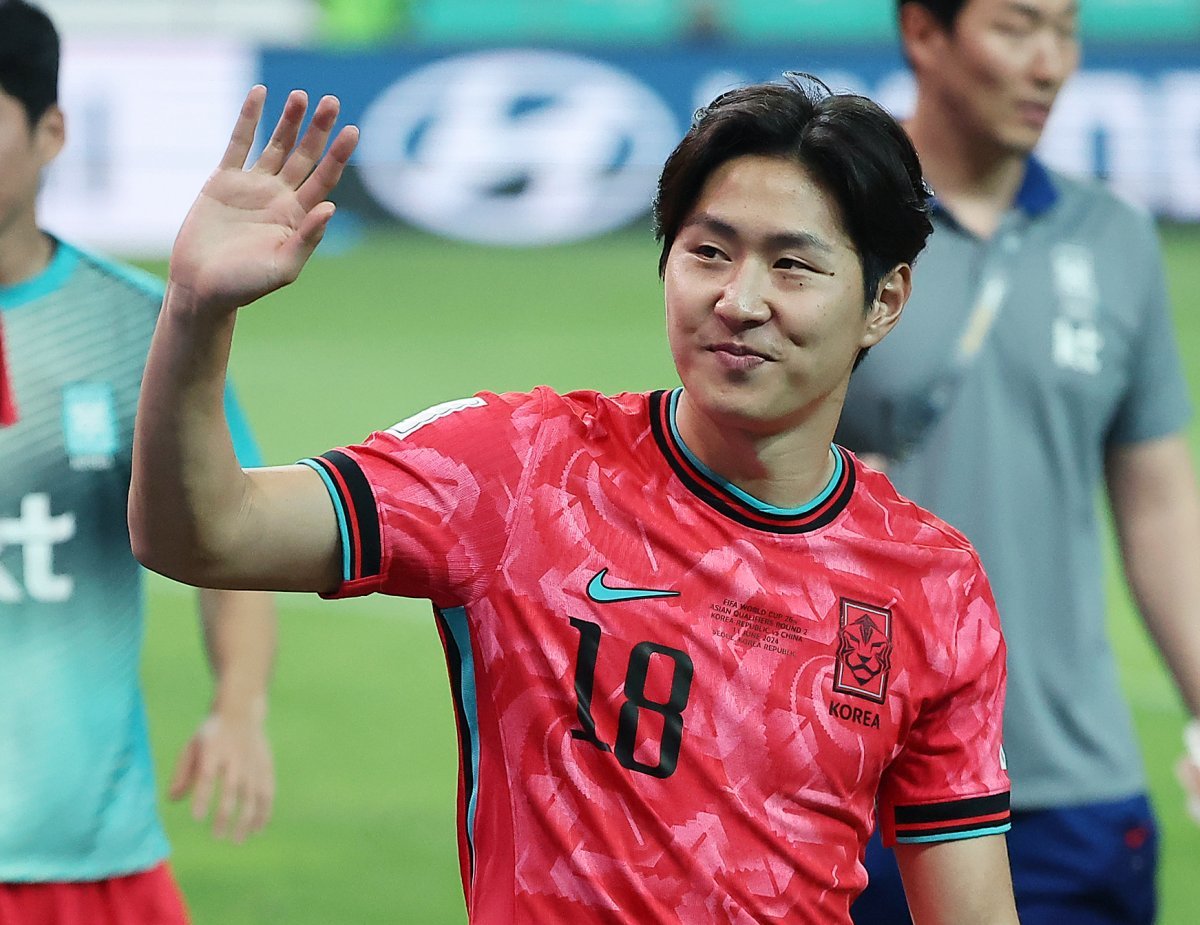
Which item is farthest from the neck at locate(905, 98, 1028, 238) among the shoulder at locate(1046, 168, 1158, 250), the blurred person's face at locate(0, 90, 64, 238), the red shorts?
the red shorts

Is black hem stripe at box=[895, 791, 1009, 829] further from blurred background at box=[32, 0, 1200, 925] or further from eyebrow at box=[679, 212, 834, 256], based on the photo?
blurred background at box=[32, 0, 1200, 925]

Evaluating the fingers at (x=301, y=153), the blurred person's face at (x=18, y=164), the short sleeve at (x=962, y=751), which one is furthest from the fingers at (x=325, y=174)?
the blurred person's face at (x=18, y=164)

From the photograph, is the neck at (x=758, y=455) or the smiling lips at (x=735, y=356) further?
the neck at (x=758, y=455)

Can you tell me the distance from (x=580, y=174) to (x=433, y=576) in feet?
55.9

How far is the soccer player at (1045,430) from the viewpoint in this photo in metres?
4.32

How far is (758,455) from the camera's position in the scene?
9.95 ft

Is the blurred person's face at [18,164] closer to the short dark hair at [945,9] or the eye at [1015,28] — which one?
the short dark hair at [945,9]

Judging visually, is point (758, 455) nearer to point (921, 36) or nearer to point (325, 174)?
point (325, 174)

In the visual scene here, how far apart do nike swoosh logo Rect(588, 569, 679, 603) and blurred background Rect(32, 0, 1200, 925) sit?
7848 millimetres

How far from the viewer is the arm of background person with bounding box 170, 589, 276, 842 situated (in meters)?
4.29

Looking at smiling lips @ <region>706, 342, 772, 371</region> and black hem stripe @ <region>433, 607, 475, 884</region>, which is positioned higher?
smiling lips @ <region>706, 342, 772, 371</region>

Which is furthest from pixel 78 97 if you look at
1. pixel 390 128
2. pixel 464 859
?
pixel 464 859

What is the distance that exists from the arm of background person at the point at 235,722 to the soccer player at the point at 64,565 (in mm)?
128

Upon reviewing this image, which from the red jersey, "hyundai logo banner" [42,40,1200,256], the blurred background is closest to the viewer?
the red jersey
